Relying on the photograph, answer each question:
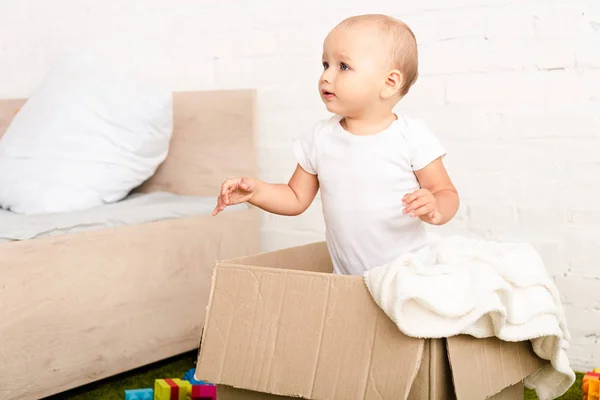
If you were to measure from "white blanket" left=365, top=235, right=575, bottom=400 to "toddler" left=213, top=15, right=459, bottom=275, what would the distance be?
0.31ft

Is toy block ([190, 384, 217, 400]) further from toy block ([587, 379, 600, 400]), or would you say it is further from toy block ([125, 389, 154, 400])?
toy block ([587, 379, 600, 400])

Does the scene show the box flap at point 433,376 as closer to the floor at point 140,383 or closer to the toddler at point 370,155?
the toddler at point 370,155

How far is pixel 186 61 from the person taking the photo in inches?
88.2

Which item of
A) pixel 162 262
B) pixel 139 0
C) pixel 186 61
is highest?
pixel 139 0

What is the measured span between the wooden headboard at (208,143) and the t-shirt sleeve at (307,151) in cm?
70

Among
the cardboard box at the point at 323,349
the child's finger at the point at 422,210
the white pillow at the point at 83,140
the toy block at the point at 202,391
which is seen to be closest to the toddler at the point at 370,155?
the child's finger at the point at 422,210

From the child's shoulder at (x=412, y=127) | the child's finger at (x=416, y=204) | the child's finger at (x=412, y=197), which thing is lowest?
the child's finger at (x=416, y=204)

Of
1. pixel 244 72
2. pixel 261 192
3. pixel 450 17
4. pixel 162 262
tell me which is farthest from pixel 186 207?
pixel 450 17

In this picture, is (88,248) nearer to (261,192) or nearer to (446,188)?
(261,192)

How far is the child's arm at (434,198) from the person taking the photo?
1.06 m

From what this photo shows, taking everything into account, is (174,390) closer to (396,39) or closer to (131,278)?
(131,278)

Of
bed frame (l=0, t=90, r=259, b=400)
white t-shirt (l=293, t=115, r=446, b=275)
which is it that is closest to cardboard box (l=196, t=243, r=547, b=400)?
white t-shirt (l=293, t=115, r=446, b=275)

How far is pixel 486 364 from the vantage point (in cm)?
105

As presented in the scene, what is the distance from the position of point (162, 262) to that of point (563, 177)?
88 centimetres
